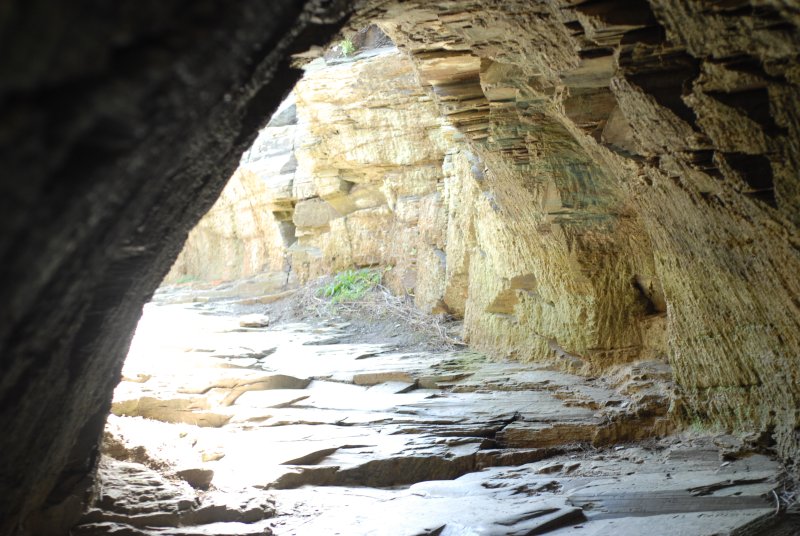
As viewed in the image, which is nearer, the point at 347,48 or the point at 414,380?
the point at 414,380

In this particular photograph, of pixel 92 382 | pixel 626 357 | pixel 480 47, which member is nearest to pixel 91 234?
pixel 92 382

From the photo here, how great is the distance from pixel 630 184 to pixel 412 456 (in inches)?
89.6

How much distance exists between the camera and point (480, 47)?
4.03 metres

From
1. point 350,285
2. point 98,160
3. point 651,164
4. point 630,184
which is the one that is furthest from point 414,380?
point 98,160

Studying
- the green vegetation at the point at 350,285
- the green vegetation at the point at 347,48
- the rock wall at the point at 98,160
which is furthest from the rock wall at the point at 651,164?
the green vegetation at the point at 347,48

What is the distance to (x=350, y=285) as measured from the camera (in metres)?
12.5

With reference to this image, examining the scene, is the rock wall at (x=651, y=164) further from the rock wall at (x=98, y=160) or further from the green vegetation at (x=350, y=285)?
the green vegetation at (x=350, y=285)

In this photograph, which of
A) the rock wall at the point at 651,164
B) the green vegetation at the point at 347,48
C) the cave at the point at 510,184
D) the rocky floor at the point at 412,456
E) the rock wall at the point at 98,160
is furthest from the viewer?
the green vegetation at the point at 347,48

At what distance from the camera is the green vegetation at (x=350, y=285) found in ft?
39.8

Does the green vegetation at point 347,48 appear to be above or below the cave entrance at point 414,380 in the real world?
above

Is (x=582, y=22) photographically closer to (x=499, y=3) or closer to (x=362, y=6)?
(x=499, y=3)

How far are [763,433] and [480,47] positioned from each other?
290cm

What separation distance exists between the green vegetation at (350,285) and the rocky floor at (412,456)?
420 cm

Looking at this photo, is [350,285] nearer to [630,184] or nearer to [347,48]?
[347,48]
